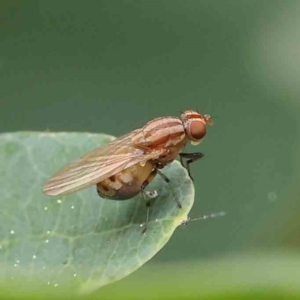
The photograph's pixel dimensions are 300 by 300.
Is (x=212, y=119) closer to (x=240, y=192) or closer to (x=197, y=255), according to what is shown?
(x=240, y=192)

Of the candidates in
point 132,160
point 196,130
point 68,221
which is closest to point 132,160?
point 132,160

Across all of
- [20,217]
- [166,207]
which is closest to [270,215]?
[166,207]

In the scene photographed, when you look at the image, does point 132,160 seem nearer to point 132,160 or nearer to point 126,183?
point 132,160

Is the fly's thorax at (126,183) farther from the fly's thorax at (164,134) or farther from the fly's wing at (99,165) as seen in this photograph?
the fly's thorax at (164,134)

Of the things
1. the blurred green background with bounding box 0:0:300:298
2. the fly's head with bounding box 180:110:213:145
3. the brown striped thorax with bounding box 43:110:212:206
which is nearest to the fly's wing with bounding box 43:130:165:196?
the brown striped thorax with bounding box 43:110:212:206

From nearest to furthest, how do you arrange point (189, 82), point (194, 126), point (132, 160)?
point (132, 160) → point (194, 126) → point (189, 82)

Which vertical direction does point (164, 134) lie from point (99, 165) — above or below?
above
